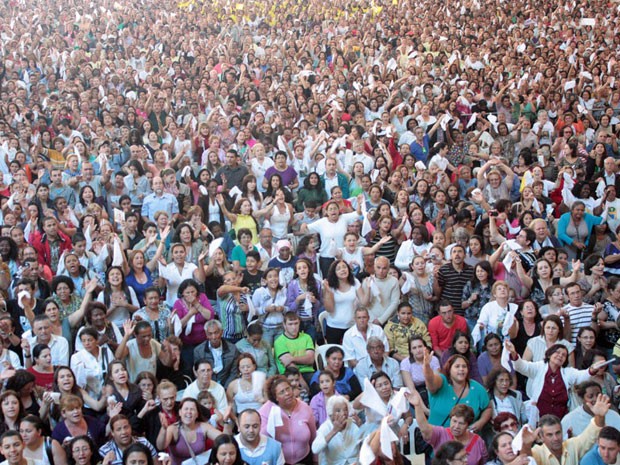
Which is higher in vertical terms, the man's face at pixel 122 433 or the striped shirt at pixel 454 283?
the man's face at pixel 122 433

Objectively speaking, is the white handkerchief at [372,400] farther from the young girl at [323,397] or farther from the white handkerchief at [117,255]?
the white handkerchief at [117,255]

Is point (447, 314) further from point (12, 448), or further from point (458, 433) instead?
point (12, 448)

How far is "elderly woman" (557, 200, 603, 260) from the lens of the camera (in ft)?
32.8

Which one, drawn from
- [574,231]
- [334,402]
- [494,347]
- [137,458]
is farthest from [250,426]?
[574,231]

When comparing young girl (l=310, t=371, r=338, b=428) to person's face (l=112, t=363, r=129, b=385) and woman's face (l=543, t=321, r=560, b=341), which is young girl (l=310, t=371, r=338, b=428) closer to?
person's face (l=112, t=363, r=129, b=385)

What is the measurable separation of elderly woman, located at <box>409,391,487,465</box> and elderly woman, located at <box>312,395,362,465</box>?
0.53m

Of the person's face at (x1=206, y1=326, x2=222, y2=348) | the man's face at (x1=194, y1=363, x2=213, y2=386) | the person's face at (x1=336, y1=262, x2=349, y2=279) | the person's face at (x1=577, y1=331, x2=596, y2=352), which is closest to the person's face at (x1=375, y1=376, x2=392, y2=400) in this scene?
the man's face at (x1=194, y1=363, x2=213, y2=386)

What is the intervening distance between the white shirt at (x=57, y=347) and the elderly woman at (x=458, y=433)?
119 inches

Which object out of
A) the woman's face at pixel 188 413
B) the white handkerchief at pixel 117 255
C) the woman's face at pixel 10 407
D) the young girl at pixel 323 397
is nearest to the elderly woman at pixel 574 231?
the young girl at pixel 323 397

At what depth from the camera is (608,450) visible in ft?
18.2

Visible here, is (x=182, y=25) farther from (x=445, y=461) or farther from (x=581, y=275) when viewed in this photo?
(x=445, y=461)

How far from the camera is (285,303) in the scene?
8133 millimetres

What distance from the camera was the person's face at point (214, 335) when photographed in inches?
293

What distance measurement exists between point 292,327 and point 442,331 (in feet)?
4.59
